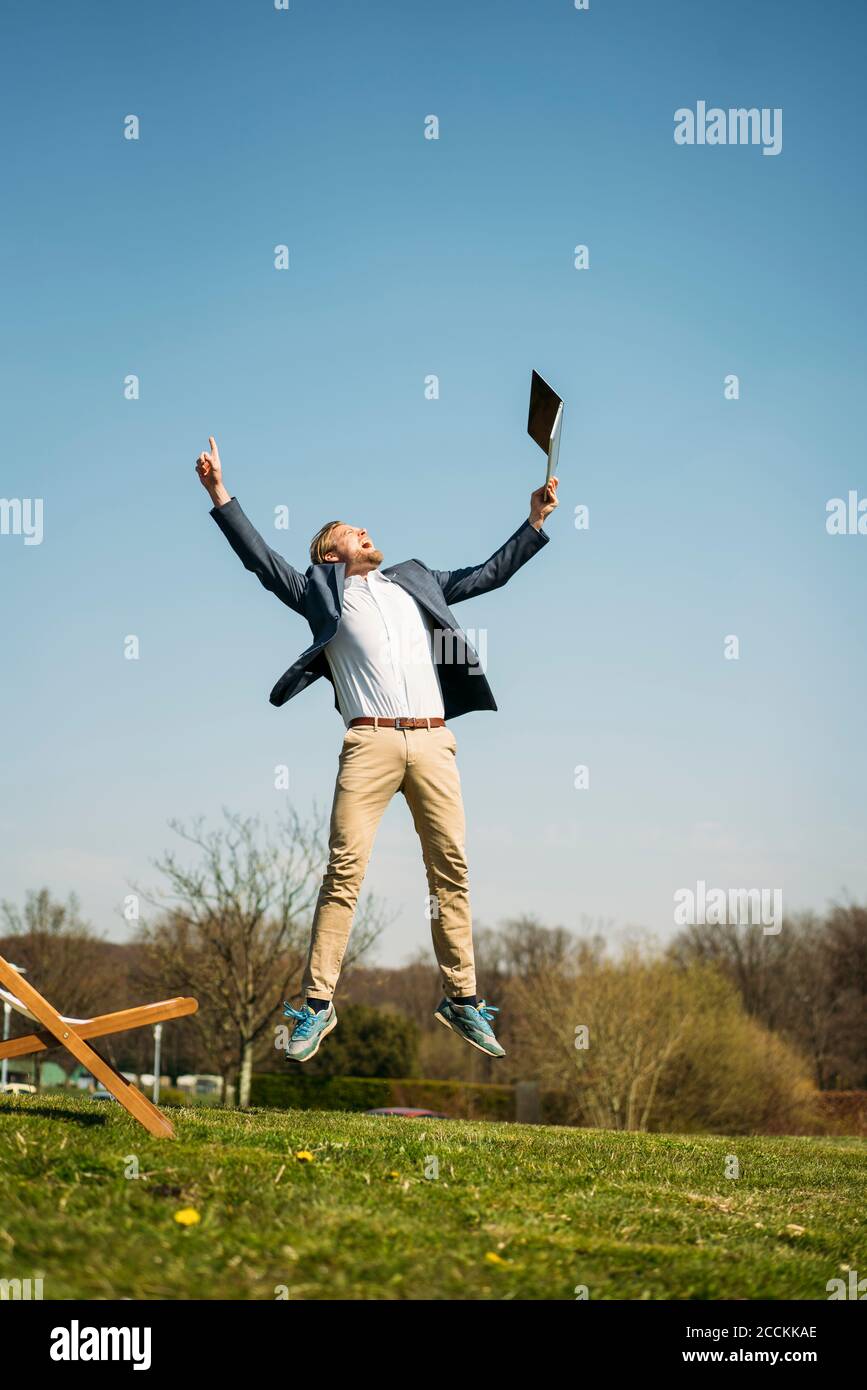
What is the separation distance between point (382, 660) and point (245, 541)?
0.99 meters

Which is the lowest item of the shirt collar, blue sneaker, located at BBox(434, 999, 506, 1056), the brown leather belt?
blue sneaker, located at BBox(434, 999, 506, 1056)

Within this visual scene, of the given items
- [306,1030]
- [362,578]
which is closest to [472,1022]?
[306,1030]

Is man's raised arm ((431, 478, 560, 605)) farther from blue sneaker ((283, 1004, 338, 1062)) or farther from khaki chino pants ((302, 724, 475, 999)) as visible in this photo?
blue sneaker ((283, 1004, 338, 1062))

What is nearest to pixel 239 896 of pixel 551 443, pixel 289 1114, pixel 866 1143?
pixel 866 1143

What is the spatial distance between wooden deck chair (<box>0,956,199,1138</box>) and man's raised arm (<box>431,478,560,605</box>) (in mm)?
3196

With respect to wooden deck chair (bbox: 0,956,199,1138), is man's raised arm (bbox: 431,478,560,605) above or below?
above

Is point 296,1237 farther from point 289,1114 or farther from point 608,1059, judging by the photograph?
point 608,1059

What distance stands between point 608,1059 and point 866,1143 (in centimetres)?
1901

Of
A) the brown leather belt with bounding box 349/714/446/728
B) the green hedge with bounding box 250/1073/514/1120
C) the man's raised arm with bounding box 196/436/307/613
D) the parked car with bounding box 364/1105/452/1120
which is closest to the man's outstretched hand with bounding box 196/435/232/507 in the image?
the man's raised arm with bounding box 196/436/307/613

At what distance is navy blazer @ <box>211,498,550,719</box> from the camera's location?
6.48 meters

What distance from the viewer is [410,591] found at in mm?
6766

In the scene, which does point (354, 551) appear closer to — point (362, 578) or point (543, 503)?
point (362, 578)

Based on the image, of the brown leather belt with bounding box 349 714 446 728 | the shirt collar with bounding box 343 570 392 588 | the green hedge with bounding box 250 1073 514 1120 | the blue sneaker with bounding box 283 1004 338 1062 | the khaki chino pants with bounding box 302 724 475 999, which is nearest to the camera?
the blue sneaker with bounding box 283 1004 338 1062
